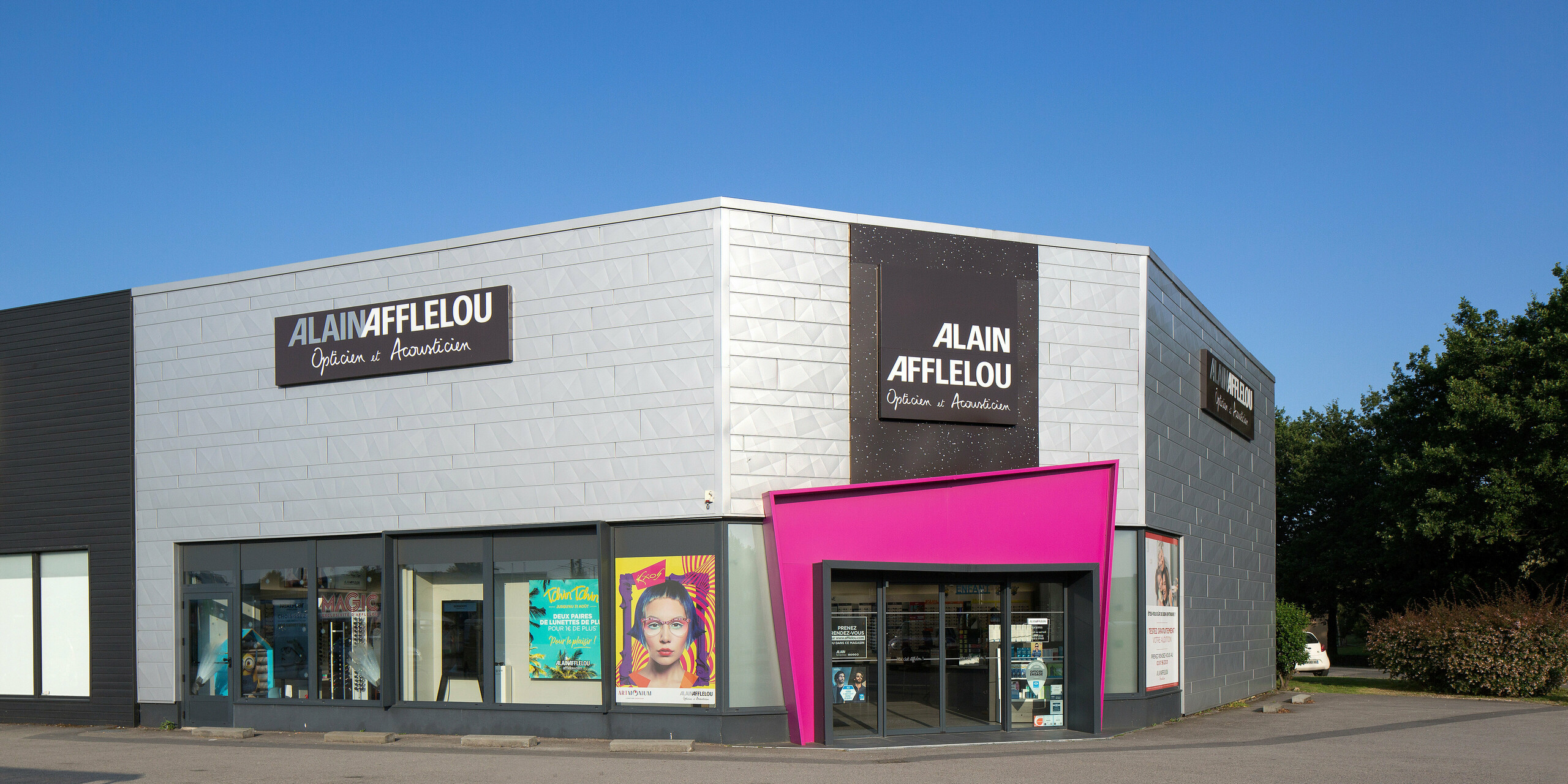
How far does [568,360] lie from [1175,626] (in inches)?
405

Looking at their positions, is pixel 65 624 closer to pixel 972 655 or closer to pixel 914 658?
pixel 914 658

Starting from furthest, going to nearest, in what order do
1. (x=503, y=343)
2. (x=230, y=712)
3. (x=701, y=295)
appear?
(x=230, y=712) < (x=503, y=343) < (x=701, y=295)

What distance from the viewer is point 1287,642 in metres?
26.3

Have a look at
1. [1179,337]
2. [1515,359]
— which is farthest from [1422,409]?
[1179,337]

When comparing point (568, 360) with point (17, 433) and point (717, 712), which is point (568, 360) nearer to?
point (717, 712)

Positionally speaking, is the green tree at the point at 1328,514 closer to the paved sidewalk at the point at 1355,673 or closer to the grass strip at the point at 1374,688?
the paved sidewalk at the point at 1355,673

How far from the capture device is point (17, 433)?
804 inches

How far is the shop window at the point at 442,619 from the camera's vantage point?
16750 mm

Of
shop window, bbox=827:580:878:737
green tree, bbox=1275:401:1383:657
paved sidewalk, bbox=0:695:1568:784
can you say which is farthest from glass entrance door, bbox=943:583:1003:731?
green tree, bbox=1275:401:1383:657

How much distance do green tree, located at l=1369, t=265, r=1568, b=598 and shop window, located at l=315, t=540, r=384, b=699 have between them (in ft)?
89.2

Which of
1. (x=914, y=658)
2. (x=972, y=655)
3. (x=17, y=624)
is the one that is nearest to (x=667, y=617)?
(x=914, y=658)

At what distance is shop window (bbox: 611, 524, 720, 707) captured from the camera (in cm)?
1528

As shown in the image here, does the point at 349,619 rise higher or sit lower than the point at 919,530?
lower

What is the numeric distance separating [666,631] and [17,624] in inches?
485
